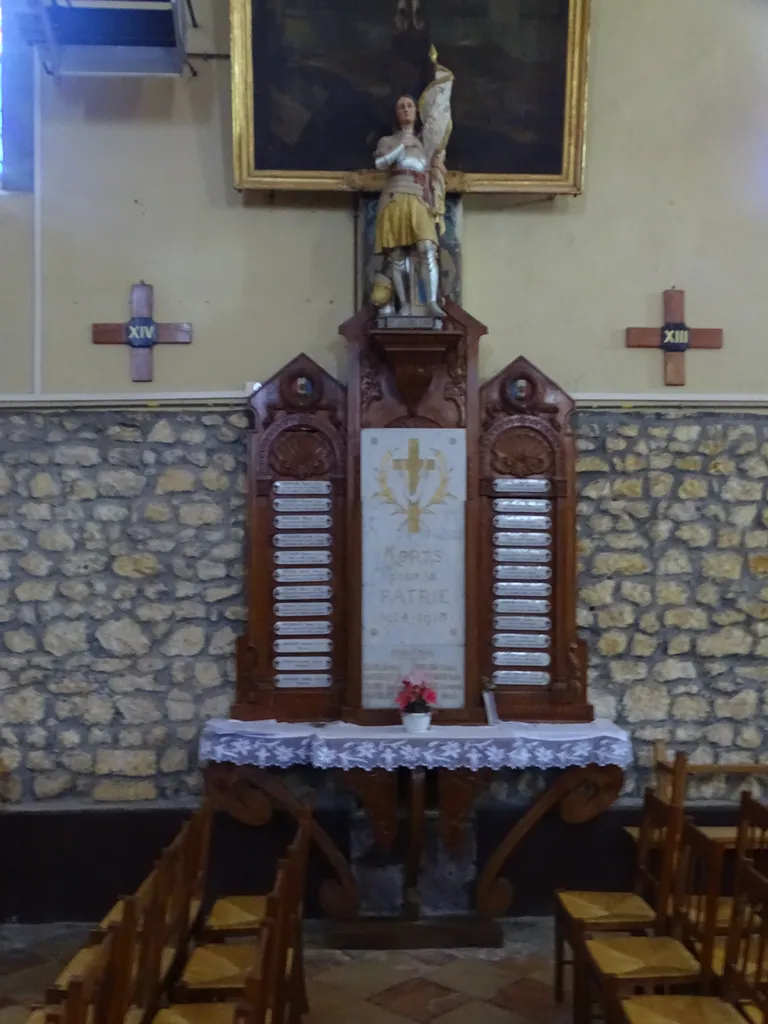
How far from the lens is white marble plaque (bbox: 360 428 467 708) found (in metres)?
4.50

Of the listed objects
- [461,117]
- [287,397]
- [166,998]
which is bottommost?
[166,998]

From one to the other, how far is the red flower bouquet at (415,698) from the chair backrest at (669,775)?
994 millimetres

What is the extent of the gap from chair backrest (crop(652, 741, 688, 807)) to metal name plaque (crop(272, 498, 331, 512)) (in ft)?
6.07

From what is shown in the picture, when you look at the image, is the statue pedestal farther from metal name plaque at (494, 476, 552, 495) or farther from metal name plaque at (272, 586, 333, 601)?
metal name plaque at (272, 586, 333, 601)

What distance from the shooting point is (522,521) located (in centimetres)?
466

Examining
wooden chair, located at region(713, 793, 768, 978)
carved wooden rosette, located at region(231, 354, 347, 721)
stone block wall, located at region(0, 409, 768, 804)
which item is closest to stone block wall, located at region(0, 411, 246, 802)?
stone block wall, located at region(0, 409, 768, 804)

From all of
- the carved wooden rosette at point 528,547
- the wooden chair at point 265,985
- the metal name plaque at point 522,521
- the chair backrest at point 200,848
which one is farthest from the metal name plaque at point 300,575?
the wooden chair at point 265,985

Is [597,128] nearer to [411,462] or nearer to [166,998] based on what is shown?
[411,462]

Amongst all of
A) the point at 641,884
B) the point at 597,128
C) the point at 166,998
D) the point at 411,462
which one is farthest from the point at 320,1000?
the point at 597,128

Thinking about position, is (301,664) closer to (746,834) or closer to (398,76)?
(746,834)

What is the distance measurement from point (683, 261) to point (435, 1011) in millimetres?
3510

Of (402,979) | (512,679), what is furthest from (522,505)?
(402,979)

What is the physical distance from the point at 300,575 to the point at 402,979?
175 centimetres

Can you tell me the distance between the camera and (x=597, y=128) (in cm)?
489
